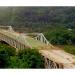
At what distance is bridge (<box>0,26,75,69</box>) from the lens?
10.5 meters

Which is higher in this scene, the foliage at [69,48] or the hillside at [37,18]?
the hillside at [37,18]

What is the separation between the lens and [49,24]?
10.5 meters

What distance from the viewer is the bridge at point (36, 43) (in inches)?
412

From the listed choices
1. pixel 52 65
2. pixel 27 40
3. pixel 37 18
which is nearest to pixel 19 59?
pixel 27 40

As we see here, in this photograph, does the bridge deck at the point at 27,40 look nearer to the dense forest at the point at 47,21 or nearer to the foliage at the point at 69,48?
the dense forest at the point at 47,21

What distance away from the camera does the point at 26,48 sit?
10492mm

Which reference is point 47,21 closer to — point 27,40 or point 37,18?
point 37,18

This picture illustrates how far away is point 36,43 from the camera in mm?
10516

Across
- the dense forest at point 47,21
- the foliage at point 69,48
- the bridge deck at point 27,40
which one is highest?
the dense forest at point 47,21

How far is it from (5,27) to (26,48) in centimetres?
27

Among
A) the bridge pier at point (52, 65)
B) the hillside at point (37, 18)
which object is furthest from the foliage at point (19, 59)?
the hillside at point (37, 18)
